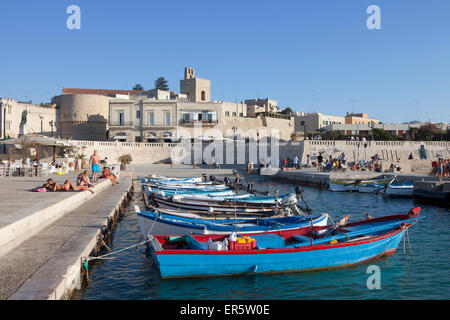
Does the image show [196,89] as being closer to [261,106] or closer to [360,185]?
[261,106]

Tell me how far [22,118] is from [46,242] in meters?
56.5

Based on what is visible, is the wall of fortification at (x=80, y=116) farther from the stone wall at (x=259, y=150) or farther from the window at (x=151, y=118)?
the stone wall at (x=259, y=150)

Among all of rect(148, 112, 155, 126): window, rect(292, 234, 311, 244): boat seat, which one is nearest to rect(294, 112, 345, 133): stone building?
rect(148, 112, 155, 126): window

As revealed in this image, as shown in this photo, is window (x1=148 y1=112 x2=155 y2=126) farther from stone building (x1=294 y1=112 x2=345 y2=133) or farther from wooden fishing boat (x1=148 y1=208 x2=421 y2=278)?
wooden fishing boat (x1=148 y1=208 x2=421 y2=278)

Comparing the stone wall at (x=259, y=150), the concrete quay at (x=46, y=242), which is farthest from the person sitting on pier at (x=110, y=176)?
the stone wall at (x=259, y=150)

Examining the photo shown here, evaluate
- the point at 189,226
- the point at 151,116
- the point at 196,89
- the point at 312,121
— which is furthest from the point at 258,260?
the point at 312,121

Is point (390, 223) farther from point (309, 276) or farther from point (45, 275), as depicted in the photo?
point (45, 275)

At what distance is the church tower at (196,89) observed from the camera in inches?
2970

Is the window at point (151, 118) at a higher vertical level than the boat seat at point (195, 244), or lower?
higher

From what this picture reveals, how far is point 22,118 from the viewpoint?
194 feet

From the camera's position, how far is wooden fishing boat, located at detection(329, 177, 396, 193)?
94.0 ft

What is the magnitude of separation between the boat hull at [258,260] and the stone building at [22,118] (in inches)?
1916

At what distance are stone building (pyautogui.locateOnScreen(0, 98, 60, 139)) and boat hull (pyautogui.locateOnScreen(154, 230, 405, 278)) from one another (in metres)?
48.7

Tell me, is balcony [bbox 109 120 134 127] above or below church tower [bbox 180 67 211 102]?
below
